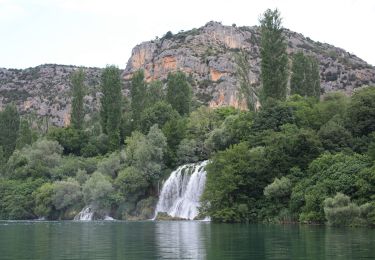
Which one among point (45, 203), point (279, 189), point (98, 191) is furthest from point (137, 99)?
point (279, 189)

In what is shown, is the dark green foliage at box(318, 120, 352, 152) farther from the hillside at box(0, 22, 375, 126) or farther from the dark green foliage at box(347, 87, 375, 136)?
the hillside at box(0, 22, 375, 126)

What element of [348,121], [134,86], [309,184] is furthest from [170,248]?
[134,86]

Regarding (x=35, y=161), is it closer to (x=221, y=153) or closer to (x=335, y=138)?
(x=221, y=153)

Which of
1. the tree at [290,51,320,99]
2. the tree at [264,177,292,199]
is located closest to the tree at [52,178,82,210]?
the tree at [264,177,292,199]

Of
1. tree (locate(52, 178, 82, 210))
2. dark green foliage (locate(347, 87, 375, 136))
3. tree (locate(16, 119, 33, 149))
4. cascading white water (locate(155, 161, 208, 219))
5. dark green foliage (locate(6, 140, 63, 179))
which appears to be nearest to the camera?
dark green foliage (locate(347, 87, 375, 136))

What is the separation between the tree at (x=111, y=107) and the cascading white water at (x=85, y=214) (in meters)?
17.8

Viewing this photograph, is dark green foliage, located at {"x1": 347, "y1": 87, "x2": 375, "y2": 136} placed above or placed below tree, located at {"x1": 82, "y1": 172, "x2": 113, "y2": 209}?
above

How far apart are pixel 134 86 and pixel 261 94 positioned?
2964cm

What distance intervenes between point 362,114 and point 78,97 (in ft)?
197

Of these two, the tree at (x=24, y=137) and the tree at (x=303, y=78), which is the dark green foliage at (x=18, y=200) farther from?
the tree at (x=303, y=78)

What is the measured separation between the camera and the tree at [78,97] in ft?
361

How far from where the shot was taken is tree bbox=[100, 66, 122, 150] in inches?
3999

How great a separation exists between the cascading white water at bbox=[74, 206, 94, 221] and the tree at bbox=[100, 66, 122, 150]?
17.8 metres

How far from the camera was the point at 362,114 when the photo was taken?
2542 inches
